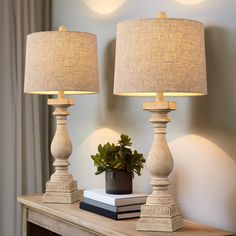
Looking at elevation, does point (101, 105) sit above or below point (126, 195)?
above

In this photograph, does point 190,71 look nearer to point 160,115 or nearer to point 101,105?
point 160,115

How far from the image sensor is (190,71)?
158 cm

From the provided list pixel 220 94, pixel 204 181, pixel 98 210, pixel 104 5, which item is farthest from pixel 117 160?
pixel 104 5

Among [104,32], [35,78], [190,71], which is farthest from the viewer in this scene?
[104,32]

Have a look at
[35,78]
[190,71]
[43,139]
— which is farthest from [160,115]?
[43,139]

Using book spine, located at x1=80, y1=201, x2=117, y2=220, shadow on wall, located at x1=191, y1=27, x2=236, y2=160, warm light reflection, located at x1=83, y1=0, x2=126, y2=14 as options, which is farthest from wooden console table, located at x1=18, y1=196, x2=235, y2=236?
warm light reflection, located at x1=83, y1=0, x2=126, y2=14

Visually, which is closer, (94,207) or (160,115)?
(160,115)

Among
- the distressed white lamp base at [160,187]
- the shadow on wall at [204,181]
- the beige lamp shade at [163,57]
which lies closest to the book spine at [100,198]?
the distressed white lamp base at [160,187]

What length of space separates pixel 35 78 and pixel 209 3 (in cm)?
72

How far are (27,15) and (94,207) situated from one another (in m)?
1.36

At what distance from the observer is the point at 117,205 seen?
1.77m

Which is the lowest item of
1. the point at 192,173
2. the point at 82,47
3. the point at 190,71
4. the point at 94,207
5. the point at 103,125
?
the point at 94,207

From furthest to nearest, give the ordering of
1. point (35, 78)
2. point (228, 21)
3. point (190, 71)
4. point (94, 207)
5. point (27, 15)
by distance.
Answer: point (27, 15) < point (35, 78) < point (94, 207) < point (228, 21) < point (190, 71)

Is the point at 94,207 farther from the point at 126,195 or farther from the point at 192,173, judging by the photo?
the point at 192,173
